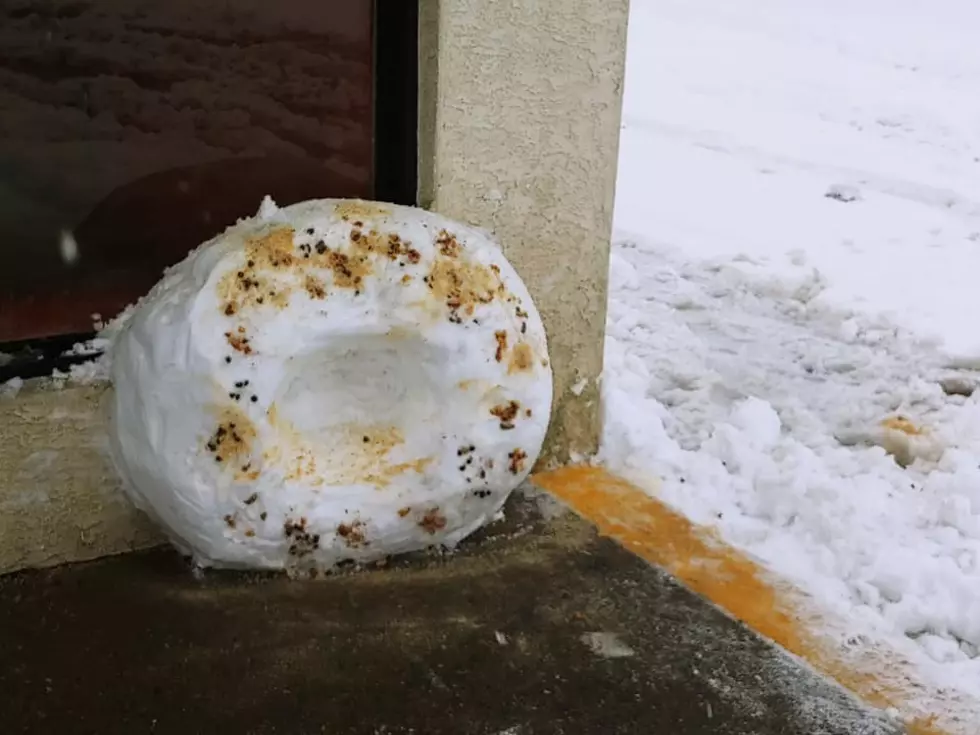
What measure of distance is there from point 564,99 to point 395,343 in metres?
0.85

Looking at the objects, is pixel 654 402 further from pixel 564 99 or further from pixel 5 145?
pixel 5 145

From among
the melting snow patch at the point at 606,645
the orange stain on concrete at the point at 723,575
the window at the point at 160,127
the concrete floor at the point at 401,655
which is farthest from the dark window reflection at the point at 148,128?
the melting snow patch at the point at 606,645

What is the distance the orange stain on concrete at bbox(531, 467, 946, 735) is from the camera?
235 cm

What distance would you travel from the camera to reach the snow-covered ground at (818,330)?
2980 millimetres

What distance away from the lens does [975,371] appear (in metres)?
4.60

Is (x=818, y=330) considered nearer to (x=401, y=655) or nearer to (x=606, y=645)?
(x=606, y=645)

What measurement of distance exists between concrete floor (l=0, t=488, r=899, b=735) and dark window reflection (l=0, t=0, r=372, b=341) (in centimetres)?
65

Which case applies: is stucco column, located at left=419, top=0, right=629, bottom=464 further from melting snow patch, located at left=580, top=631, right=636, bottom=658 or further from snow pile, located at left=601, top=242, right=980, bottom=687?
melting snow patch, located at left=580, top=631, right=636, bottom=658

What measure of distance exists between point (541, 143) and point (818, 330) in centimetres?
246

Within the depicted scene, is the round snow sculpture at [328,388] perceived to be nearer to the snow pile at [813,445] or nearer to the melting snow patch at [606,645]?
the melting snow patch at [606,645]

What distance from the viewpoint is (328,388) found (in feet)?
8.43

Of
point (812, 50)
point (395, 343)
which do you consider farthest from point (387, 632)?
point (812, 50)

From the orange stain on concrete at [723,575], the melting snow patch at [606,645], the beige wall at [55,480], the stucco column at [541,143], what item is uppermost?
the stucco column at [541,143]

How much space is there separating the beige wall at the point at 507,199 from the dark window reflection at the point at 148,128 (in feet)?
0.64
